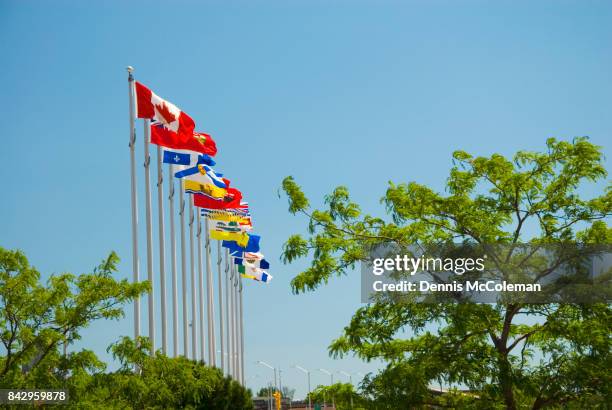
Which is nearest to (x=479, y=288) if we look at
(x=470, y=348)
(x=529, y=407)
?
(x=470, y=348)

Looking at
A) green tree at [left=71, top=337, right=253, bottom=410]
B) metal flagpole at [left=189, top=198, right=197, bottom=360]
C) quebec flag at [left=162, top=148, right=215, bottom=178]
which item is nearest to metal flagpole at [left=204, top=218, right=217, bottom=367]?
metal flagpole at [left=189, top=198, right=197, bottom=360]

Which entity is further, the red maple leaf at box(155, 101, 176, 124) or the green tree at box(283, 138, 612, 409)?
the red maple leaf at box(155, 101, 176, 124)

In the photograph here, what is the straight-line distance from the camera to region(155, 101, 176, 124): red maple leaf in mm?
44219

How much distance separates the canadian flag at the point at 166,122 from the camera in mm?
43750

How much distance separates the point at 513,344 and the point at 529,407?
2.13 meters

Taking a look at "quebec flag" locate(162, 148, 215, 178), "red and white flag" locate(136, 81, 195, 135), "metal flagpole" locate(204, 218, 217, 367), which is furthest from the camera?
"metal flagpole" locate(204, 218, 217, 367)

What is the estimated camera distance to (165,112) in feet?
146

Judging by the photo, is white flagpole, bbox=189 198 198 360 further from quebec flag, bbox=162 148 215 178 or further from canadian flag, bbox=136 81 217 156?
canadian flag, bbox=136 81 217 156

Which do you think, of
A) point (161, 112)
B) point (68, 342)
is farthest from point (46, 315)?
point (161, 112)

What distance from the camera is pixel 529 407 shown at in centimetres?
3073

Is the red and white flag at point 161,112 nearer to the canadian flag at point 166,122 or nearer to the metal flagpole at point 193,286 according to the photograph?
the canadian flag at point 166,122

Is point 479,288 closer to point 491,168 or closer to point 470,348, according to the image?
point 470,348

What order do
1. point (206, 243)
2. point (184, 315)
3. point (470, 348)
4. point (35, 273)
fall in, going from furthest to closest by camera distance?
point (206, 243), point (184, 315), point (35, 273), point (470, 348)

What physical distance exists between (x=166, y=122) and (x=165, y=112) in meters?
0.51
